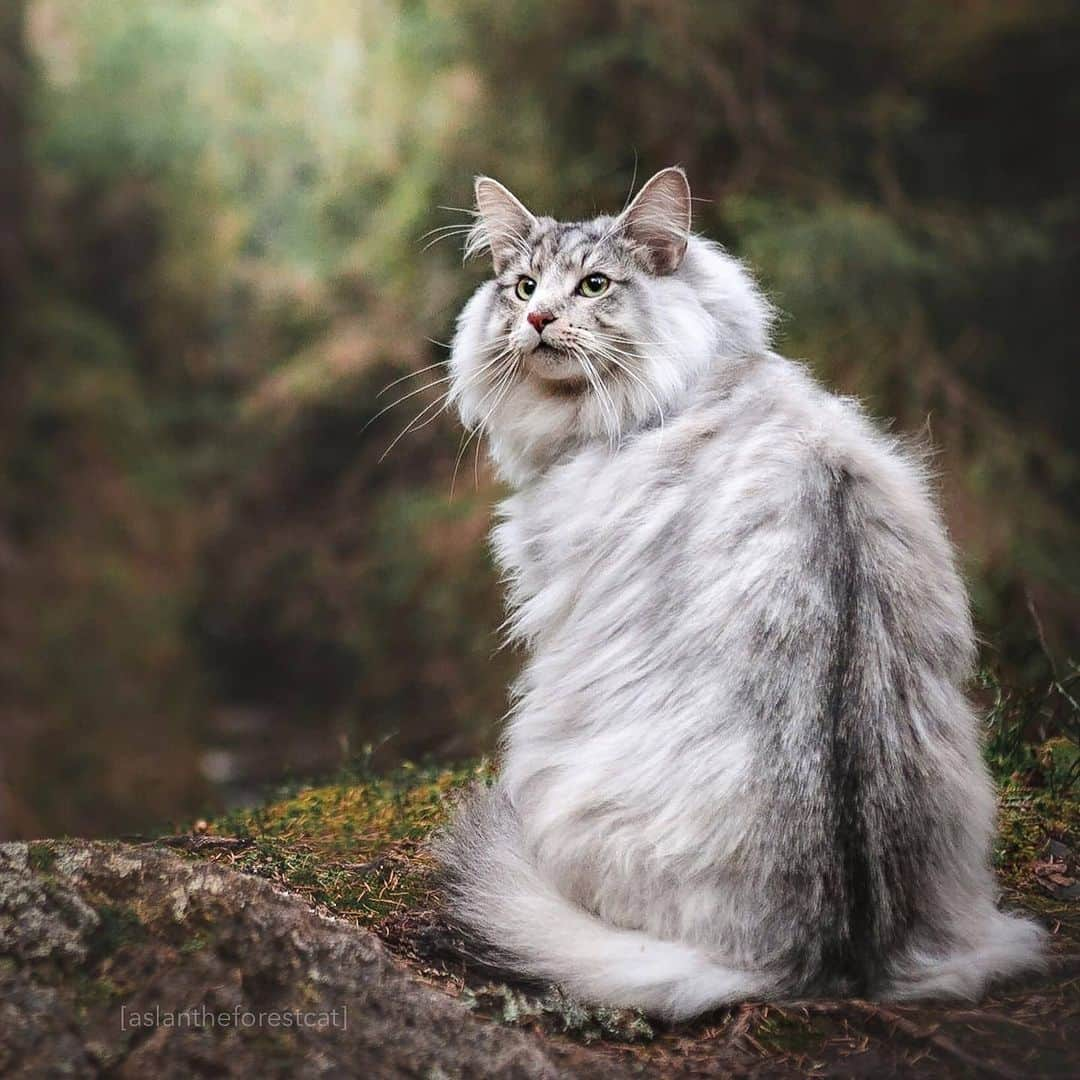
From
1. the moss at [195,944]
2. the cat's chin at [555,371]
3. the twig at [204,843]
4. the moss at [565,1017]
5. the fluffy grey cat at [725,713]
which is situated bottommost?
the twig at [204,843]

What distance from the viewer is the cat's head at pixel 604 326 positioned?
108 inches

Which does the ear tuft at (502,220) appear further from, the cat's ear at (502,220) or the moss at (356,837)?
the moss at (356,837)

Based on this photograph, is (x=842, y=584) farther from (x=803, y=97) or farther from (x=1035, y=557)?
(x=803, y=97)

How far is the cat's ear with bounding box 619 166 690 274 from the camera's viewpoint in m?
2.78

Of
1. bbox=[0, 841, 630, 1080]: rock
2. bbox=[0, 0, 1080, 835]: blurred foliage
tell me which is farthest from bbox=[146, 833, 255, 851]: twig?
bbox=[0, 0, 1080, 835]: blurred foliage

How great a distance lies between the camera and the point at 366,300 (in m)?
6.21

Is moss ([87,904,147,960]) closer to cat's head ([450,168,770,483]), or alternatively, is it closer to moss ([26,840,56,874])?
moss ([26,840,56,874])

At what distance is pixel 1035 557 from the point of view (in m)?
4.82

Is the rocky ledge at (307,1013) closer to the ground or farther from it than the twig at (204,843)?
farther from it

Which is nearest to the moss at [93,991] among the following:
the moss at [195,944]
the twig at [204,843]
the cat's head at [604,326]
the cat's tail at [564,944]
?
the moss at [195,944]

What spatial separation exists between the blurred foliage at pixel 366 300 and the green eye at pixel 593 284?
1469 millimetres

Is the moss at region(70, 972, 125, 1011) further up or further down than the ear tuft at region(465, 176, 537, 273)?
further down

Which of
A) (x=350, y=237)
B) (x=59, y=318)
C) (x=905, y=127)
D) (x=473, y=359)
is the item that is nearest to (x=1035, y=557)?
(x=905, y=127)

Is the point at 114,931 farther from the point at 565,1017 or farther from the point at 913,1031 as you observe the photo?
the point at 913,1031
